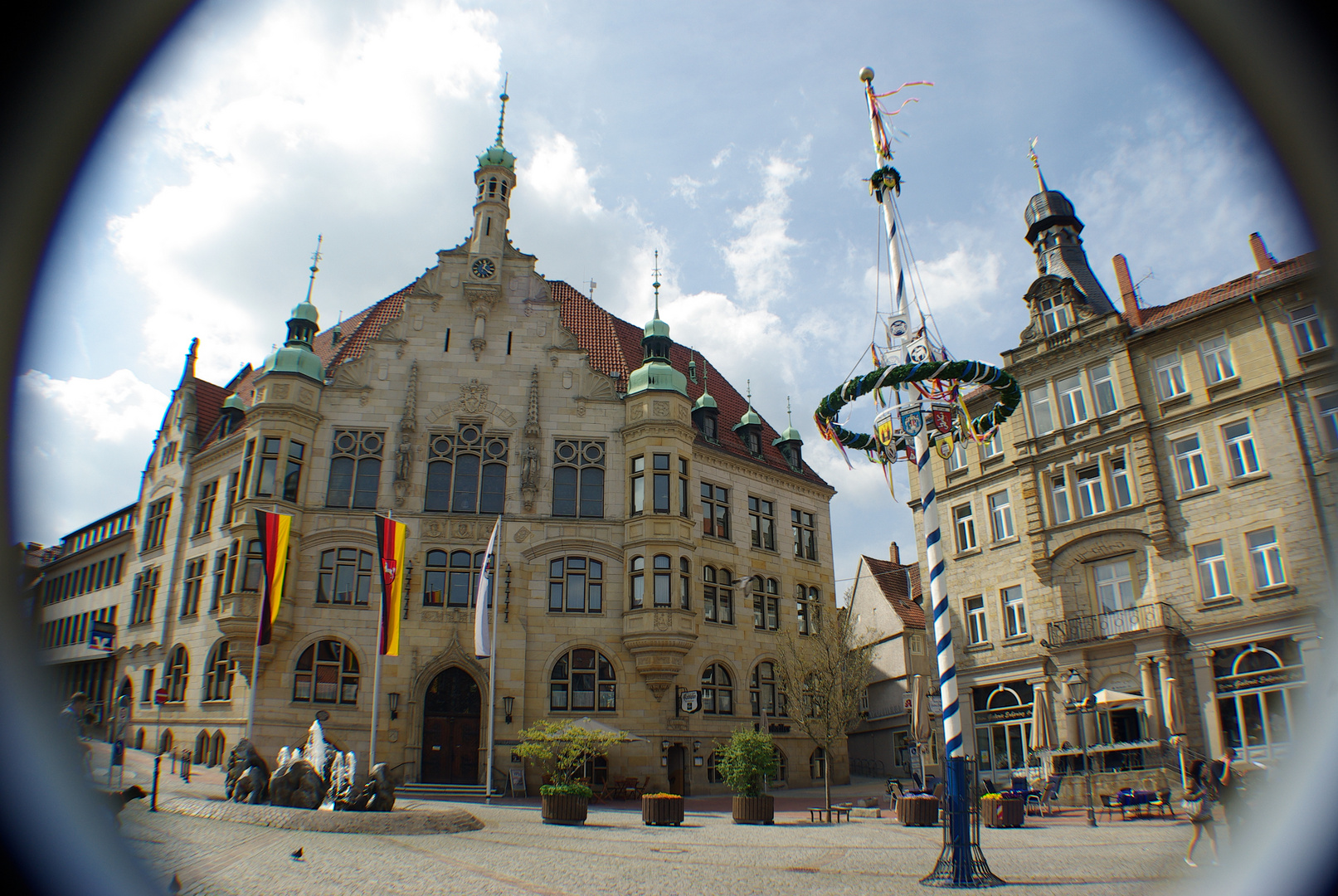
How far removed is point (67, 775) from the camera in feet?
21.9

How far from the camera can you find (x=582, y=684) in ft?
101

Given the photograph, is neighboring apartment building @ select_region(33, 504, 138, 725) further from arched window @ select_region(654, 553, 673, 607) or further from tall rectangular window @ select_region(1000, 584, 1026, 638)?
tall rectangular window @ select_region(1000, 584, 1026, 638)

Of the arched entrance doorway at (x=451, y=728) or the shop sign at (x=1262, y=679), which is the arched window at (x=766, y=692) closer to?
the arched entrance doorway at (x=451, y=728)

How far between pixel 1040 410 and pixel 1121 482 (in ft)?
14.4

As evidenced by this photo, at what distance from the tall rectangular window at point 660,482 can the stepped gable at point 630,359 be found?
10.4ft

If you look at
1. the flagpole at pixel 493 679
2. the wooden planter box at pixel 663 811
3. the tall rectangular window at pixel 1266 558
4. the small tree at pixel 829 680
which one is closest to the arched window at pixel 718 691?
the small tree at pixel 829 680

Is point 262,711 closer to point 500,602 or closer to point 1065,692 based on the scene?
point 500,602

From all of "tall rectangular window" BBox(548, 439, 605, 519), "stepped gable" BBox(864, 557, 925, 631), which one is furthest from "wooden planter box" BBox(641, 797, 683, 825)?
"stepped gable" BBox(864, 557, 925, 631)

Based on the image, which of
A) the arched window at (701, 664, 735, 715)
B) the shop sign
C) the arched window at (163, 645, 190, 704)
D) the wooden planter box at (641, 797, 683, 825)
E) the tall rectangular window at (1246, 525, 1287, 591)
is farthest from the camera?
the arched window at (701, 664, 735, 715)

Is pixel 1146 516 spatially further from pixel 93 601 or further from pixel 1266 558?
pixel 93 601

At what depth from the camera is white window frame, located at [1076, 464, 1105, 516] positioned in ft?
95.4

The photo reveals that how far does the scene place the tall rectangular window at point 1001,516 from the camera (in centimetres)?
3203

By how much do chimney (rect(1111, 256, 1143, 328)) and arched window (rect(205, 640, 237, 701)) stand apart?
36730mm

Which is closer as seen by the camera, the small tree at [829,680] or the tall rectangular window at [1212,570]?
the tall rectangular window at [1212,570]
